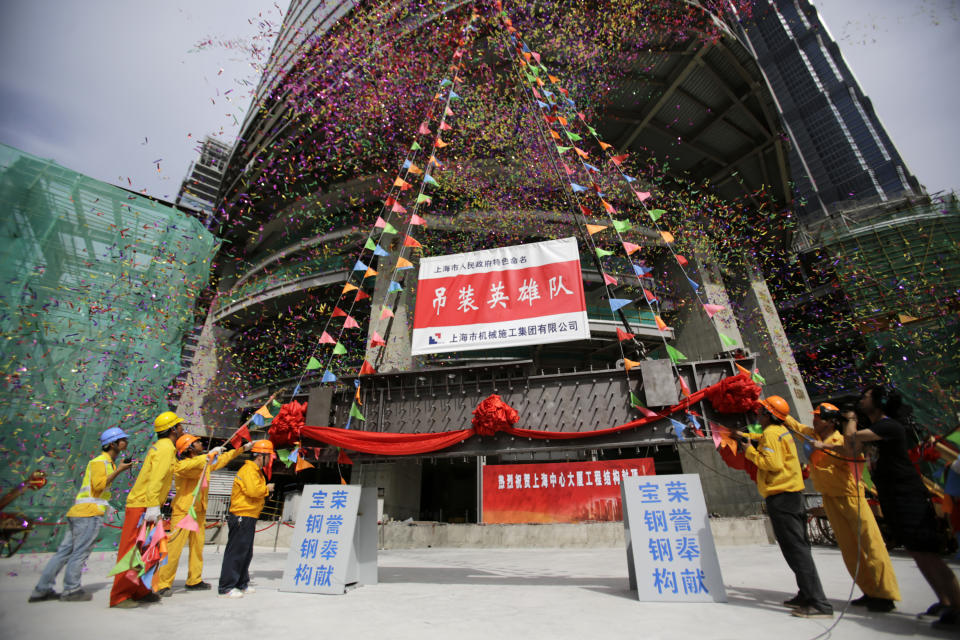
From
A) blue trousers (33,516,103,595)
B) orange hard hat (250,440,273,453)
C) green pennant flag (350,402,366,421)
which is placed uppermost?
green pennant flag (350,402,366,421)

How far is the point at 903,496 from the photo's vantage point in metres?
4.12

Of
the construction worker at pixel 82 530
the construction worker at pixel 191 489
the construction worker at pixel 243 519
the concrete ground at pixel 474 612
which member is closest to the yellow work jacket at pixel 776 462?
the concrete ground at pixel 474 612

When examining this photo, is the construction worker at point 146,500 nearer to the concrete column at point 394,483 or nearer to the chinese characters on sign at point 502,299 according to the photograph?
the chinese characters on sign at point 502,299

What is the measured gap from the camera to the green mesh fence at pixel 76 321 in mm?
10031

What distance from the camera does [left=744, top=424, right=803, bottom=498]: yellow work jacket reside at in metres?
4.73

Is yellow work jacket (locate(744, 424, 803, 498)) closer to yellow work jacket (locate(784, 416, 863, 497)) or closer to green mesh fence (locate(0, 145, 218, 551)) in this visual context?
yellow work jacket (locate(784, 416, 863, 497))

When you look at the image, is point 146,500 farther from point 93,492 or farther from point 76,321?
point 76,321

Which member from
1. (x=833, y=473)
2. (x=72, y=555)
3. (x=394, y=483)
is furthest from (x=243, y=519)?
(x=394, y=483)

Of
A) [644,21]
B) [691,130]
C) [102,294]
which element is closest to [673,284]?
[691,130]

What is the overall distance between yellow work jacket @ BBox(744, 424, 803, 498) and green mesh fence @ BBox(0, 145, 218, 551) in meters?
14.9

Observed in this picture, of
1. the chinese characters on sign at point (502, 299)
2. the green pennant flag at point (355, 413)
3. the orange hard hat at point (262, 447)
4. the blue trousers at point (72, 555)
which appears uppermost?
the chinese characters on sign at point (502, 299)

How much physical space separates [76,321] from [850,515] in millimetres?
16584

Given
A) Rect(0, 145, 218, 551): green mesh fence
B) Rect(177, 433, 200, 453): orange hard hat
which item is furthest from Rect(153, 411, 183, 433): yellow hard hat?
Rect(0, 145, 218, 551): green mesh fence

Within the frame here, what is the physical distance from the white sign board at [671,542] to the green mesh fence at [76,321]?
13424mm
